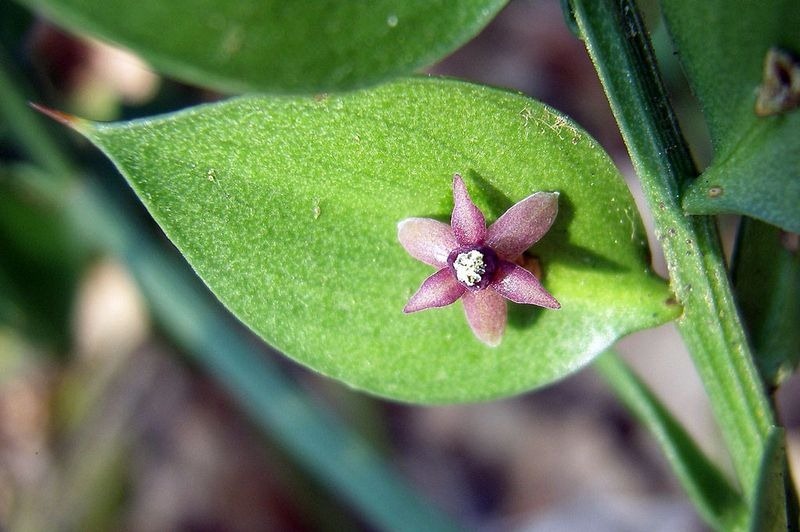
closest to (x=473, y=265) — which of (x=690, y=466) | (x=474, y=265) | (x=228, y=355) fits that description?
(x=474, y=265)

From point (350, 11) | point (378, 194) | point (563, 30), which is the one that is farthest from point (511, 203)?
point (563, 30)

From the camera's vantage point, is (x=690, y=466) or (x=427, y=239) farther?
(x=690, y=466)

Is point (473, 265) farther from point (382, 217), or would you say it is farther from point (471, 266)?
point (382, 217)

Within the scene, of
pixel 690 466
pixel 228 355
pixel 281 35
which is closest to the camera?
pixel 281 35

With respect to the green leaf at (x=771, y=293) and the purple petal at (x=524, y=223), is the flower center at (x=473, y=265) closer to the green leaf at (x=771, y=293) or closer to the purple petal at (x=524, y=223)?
the purple petal at (x=524, y=223)

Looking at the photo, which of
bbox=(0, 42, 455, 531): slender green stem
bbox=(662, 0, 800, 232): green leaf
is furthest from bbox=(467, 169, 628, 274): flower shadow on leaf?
bbox=(0, 42, 455, 531): slender green stem

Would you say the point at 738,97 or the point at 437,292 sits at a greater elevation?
the point at 738,97
